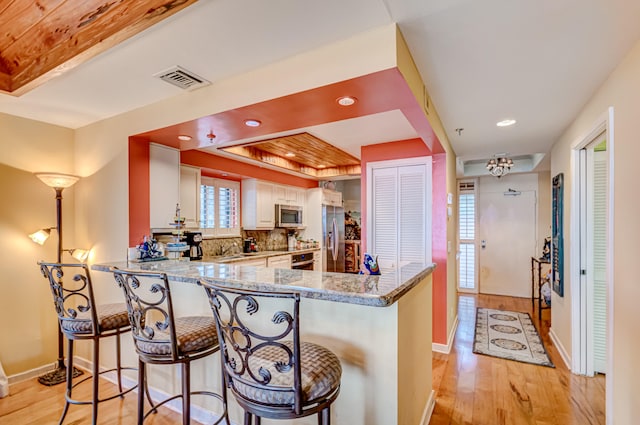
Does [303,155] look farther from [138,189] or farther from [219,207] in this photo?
[138,189]

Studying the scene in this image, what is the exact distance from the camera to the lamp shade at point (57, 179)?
267 cm

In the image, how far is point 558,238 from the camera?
3334 mm

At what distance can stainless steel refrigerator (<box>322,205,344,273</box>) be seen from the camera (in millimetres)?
6176

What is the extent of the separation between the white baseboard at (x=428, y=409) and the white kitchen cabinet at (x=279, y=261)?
2.94 metres

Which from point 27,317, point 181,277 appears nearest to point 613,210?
point 181,277

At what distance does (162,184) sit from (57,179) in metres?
0.85

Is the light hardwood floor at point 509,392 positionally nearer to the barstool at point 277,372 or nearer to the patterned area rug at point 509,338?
the patterned area rug at point 509,338

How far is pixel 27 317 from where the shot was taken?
281 cm

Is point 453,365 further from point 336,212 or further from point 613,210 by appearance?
point 336,212

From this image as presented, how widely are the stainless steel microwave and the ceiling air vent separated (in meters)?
3.25

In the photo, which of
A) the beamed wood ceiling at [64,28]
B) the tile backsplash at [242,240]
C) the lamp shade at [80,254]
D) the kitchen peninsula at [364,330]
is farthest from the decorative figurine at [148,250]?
the tile backsplash at [242,240]

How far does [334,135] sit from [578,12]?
2.24 metres

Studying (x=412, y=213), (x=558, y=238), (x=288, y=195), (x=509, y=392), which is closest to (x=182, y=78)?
(x=412, y=213)

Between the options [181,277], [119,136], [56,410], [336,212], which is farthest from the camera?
[336,212]
